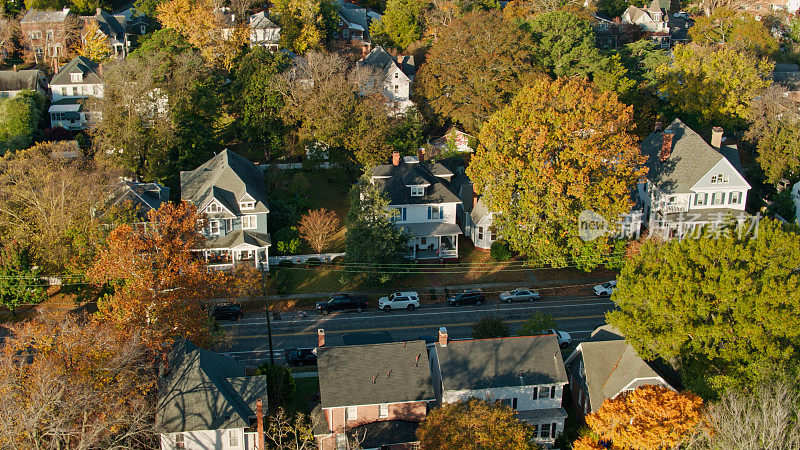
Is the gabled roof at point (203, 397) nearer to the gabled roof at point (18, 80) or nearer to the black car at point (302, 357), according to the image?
the black car at point (302, 357)

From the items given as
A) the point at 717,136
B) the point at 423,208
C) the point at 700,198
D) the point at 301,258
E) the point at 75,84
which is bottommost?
the point at 301,258

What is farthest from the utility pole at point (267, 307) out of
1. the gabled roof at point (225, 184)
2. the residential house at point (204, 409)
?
the residential house at point (204, 409)

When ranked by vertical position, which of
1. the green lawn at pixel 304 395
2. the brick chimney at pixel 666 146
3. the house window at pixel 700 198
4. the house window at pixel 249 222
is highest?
the brick chimney at pixel 666 146

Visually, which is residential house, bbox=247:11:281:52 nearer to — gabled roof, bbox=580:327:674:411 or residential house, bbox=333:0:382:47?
residential house, bbox=333:0:382:47

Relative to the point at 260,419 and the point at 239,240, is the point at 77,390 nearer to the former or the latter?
the point at 260,419

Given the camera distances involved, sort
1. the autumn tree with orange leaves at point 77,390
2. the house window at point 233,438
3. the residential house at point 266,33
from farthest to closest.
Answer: the residential house at point 266,33, the house window at point 233,438, the autumn tree with orange leaves at point 77,390

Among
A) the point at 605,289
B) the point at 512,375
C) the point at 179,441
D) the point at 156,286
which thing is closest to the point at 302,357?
the point at 156,286
